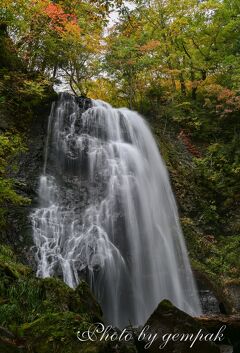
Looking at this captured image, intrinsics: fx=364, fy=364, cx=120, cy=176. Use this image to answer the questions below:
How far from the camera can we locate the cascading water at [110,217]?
8.86m

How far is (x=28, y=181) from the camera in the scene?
10695 millimetres

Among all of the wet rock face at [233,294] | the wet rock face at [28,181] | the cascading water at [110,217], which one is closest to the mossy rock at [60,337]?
the cascading water at [110,217]

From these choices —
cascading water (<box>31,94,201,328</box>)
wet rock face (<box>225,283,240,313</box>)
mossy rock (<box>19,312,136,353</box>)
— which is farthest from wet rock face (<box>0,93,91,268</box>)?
wet rock face (<box>225,283,240,313</box>)

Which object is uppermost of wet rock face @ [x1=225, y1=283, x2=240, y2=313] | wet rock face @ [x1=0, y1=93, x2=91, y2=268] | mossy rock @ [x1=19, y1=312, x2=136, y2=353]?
wet rock face @ [x1=0, y1=93, x2=91, y2=268]

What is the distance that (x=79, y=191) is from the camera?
1124 centimetres

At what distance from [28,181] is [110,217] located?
8.63 ft

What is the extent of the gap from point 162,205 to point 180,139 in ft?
17.1

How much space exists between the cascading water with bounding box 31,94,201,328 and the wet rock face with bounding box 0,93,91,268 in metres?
0.21

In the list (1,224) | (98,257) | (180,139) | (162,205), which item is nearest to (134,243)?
(98,257)

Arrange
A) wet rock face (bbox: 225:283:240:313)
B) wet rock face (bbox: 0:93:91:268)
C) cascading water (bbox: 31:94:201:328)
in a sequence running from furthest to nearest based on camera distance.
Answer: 1. wet rock face (bbox: 225:283:240:313)
2. cascading water (bbox: 31:94:201:328)
3. wet rock face (bbox: 0:93:91:268)

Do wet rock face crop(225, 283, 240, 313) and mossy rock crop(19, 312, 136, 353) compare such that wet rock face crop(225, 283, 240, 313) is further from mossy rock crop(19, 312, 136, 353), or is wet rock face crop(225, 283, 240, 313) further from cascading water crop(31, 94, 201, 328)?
mossy rock crop(19, 312, 136, 353)

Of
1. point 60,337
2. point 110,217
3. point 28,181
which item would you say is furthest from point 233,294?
point 60,337

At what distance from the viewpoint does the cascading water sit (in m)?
8.86

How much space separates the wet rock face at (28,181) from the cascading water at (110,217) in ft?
0.69
